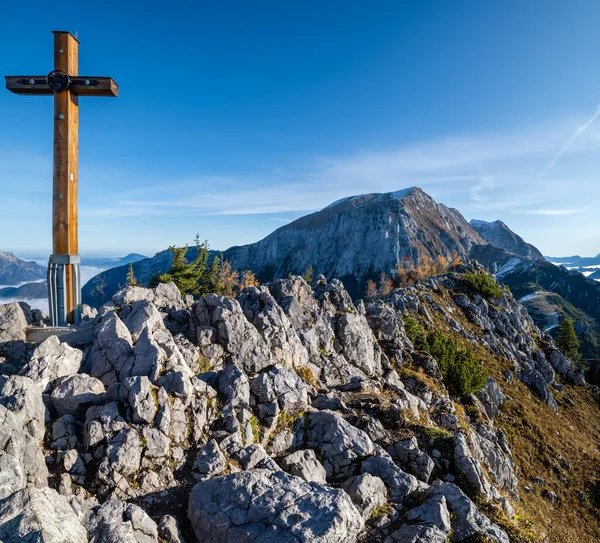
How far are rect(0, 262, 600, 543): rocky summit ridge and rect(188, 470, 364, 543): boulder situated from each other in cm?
3

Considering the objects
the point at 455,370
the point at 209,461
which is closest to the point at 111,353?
the point at 209,461

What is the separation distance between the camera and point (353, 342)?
24.0m

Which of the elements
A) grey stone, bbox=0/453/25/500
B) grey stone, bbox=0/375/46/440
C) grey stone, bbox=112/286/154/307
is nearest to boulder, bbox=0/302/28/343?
grey stone, bbox=112/286/154/307

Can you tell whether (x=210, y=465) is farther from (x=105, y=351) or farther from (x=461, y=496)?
(x=461, y=496)

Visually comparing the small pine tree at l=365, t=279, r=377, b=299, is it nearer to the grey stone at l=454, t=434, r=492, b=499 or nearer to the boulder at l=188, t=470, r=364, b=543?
the grey stone at l=454, t=434, r=492, b=499

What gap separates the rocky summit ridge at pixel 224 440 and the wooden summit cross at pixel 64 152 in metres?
1.68

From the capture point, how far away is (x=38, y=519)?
6219mm

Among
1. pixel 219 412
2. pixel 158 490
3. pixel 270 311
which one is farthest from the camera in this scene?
pixel 270 311

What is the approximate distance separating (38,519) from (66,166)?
1408cm

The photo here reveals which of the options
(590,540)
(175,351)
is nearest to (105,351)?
(175,351)

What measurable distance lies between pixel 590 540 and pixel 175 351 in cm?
3148

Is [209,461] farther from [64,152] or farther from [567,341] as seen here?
[567,341]

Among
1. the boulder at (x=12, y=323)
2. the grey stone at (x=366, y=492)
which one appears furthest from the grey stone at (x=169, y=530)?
the boulder at (x=12, y=323)

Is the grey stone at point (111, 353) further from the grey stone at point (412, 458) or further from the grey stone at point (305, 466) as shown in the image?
the grey stone at point (412, 458)
